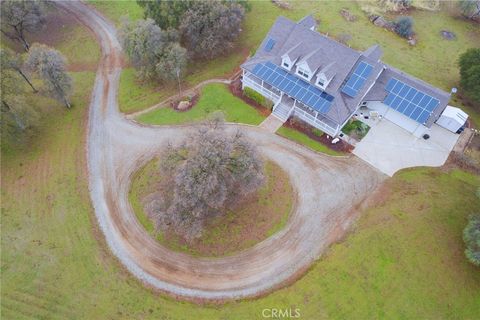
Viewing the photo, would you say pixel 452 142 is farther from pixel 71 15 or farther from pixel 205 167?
pixel 71 15

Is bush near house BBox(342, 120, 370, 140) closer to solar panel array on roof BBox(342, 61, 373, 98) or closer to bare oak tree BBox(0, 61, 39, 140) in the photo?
solar panel array on roof BBox(342, 61, 373, 98)

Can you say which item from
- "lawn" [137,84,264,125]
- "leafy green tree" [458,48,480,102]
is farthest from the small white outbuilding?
"lawn" [137,84,264,125]

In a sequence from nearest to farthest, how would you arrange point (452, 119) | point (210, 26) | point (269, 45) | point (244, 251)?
point (244, 251) < point (452, 119) < point (269, 45) < point (210, 26)

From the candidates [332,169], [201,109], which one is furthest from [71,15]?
[332,169]

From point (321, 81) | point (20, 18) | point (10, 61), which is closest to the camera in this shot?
point (321, 81)

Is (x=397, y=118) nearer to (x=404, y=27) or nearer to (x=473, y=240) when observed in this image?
(x=473, y=240)

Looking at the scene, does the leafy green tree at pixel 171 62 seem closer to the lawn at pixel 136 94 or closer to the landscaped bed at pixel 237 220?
the lawn at pixel 136 94

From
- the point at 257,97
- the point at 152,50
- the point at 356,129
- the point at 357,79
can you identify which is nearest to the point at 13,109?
the point at 152,50
